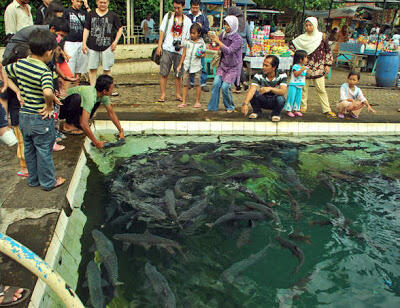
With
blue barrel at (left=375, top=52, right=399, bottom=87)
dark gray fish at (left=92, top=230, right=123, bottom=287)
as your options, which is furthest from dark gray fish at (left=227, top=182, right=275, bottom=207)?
blue barrel at (left=375, top=52, right=399, bottom=87)

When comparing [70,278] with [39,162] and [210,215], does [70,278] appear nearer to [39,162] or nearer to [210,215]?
[39,162]

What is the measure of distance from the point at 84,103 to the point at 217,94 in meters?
3.23

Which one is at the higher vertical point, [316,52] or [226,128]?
[316,52]

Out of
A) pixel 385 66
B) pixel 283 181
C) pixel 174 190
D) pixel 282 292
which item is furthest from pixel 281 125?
pixel 385 66

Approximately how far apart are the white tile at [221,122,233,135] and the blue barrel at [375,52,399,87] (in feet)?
26.1

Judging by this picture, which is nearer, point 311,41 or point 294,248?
point 294,248

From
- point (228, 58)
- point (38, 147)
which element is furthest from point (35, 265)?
point (228, 58)

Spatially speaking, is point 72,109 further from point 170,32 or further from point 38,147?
point 170,32

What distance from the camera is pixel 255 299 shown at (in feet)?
11.8

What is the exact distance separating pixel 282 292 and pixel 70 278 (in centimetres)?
215

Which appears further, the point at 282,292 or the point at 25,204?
the point at 25,204

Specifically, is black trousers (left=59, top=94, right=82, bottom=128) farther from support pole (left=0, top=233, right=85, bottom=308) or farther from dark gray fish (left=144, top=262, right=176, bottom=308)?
support pole (left=0, top=233, right=85, bottom=308)

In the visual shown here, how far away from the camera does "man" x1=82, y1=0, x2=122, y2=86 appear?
788cm

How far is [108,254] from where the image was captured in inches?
151
